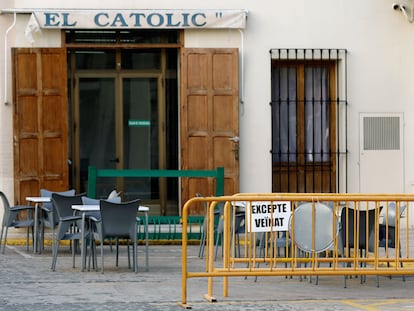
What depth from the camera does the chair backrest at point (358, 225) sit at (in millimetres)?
12695

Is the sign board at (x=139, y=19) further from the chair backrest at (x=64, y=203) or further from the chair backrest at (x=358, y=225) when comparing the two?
the chair backrest at (x=358, y=225)

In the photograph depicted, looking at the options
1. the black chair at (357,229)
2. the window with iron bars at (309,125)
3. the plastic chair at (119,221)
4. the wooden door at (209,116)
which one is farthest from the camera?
the window with iron bars at (309,125)

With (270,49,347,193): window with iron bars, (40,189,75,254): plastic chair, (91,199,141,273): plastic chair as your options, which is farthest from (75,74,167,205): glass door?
(91,199,141,273): plastic chair

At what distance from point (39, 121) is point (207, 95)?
3138 millimetres

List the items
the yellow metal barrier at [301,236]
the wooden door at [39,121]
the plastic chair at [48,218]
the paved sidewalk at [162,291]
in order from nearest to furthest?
the paved sidewalk at [162,291] < the yellow metal barrier at [301,236] < the plastic chair at [48,218] < the wooden door at [39,121]

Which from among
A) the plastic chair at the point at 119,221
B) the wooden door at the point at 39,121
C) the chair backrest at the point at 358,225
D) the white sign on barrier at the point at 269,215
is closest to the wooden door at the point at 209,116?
the wooden door at the point at 39,121

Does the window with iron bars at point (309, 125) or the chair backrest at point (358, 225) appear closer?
the chair backrest at point (358, 225)

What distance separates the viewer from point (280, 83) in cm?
2167

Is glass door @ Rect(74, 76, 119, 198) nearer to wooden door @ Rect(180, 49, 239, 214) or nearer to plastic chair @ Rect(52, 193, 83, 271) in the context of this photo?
wooden door @ Rect(180, 49, 239, 214)

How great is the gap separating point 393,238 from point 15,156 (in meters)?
9.29

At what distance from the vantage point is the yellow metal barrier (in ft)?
38.2

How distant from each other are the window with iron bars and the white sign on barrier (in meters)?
9.57

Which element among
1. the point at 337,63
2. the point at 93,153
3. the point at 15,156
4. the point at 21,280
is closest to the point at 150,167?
the point at 93,153

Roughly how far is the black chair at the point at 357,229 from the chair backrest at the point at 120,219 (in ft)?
10.00
